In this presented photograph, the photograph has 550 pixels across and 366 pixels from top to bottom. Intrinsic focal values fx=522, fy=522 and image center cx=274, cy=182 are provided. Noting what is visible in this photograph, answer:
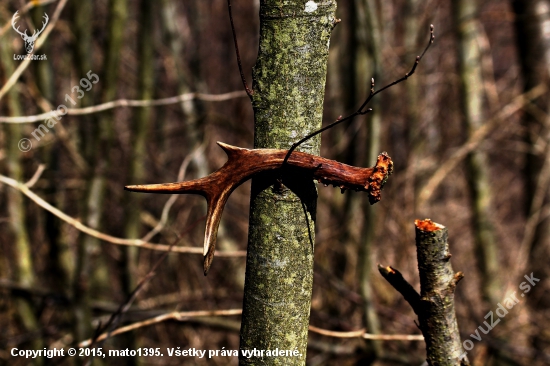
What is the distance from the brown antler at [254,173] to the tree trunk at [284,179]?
1.3 inches

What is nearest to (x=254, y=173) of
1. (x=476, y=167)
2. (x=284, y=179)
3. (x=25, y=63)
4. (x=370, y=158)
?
(x=284, y=179)

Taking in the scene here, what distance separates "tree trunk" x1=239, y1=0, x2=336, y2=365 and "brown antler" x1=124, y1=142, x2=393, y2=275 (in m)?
0.03

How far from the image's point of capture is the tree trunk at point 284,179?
1124 millimetres

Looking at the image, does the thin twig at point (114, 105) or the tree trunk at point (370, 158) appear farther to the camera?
the tree trunk at point (370, 158)

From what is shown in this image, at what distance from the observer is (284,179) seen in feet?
3.71

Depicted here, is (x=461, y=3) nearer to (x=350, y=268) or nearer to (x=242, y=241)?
(x=350, y=268)

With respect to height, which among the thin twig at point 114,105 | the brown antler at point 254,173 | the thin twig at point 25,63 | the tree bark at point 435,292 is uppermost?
the thin twig at point 25,63

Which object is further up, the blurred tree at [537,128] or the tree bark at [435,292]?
the blurred tree at [537,128]

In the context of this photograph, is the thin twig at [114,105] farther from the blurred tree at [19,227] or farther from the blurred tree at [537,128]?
the blurred tree at [537,128]

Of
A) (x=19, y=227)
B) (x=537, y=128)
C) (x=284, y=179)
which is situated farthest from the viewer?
(x=537, y=128)

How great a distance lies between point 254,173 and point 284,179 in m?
0.07

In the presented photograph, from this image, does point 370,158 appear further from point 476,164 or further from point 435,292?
point 435,292

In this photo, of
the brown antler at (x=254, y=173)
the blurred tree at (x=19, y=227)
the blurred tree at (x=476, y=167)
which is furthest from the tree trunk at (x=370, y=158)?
the blurred tree at (x=19, y=227)

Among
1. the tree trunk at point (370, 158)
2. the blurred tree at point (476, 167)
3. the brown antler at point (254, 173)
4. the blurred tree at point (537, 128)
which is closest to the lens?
the brown antler at point (254, 173)
